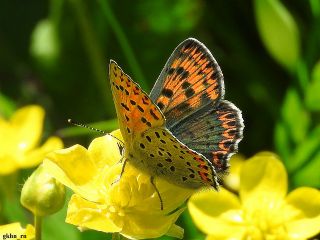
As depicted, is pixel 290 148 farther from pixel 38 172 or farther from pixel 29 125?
pixel 38 172

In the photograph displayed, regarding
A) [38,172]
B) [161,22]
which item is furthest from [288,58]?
[38,172]

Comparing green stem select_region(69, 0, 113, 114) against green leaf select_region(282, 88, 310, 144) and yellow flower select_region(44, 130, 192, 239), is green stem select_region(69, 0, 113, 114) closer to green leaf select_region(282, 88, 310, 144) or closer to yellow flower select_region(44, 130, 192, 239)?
green leaf select_region(282, 88, 310, 144)

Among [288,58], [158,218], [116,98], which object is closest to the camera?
[116,98]

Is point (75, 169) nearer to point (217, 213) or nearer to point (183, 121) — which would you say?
point (183, 121)

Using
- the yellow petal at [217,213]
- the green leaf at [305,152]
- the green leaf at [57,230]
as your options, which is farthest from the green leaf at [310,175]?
the green leaf at [57,230]

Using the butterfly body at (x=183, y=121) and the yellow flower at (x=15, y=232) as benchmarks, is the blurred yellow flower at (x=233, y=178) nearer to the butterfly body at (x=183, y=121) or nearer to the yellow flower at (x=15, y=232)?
the butterfly body at (x=183, y=121)

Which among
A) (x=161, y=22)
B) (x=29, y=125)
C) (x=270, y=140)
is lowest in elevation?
(x=270, y=140)
